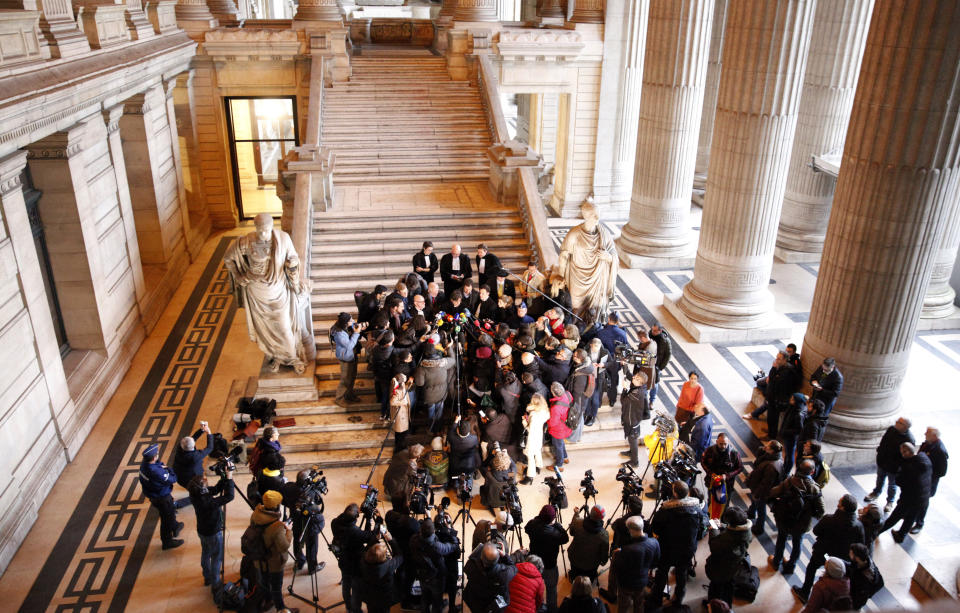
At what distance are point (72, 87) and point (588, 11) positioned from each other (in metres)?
14.2

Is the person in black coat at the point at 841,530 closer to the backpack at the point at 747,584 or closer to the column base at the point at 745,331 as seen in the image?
the backpack at the point at 747,584

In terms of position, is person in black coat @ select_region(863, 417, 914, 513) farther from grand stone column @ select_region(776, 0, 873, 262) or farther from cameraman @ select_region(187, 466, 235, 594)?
grand stone column @ select_region(776, 0, 873, 262)

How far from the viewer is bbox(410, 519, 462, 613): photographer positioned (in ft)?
23.4

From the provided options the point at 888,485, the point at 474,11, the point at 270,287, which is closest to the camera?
the point at 888,485

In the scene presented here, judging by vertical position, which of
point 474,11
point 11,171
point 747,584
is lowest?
point 747,584

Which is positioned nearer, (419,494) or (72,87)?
(419,494)

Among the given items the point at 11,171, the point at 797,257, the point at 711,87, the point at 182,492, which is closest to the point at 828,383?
the point at 182,492

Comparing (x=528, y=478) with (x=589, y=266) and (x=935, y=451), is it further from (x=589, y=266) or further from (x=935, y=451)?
(x=935, y=451)

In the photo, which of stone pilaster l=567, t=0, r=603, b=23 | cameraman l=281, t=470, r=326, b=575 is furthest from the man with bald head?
stone pilaster l=567, t=0, r=603, b=23

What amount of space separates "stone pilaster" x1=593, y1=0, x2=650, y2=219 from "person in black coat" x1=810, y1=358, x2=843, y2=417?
41.5 feet

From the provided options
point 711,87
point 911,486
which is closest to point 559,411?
point 911,486

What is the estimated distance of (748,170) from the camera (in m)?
13.7

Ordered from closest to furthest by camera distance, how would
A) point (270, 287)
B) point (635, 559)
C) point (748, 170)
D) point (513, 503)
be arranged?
1. point (635, 559)
2. point (513, 503)
3. point (270, 287)
4. point (748, 170)

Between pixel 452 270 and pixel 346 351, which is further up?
pixel 452 270
